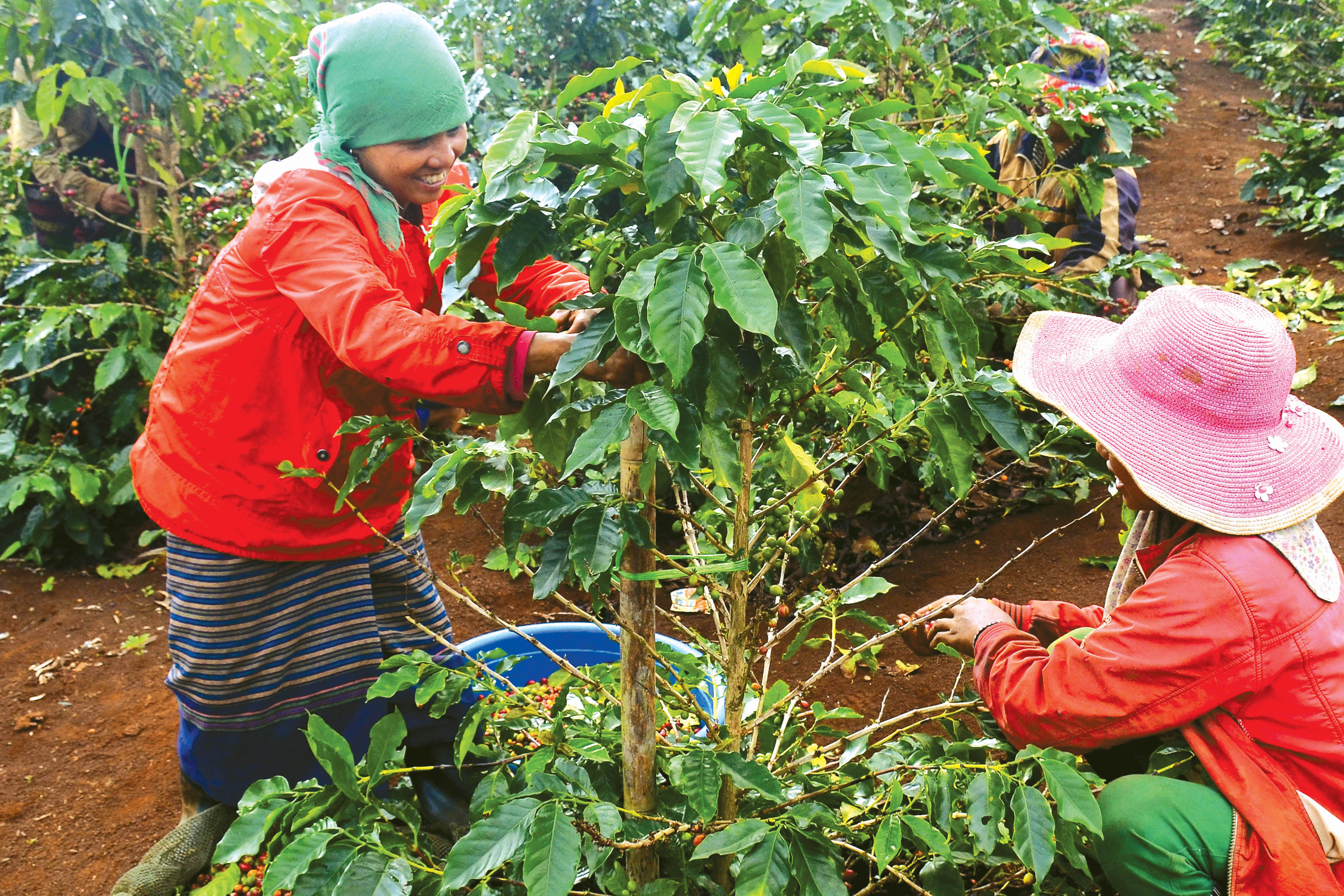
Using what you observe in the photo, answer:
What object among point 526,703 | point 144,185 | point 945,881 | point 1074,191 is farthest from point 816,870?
point 144,185

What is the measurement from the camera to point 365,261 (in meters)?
1.60

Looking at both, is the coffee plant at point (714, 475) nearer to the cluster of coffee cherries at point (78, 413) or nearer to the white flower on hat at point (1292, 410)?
the white flower on hat at point (1292, 410)

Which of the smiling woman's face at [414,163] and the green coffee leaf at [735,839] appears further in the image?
the smiling woman's face at [414,163]

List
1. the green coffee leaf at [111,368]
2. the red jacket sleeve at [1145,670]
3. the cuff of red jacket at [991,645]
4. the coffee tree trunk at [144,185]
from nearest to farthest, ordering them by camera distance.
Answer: the red jacket sleeve at [1145,670] < the cuff of red jacket at [991,645] < the green coffee leaf at [111,368] < the coffee tree trunk at [144,185]

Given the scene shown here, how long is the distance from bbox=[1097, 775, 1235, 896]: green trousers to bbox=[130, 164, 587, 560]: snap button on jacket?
4.18 ft

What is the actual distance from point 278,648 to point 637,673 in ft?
3.18

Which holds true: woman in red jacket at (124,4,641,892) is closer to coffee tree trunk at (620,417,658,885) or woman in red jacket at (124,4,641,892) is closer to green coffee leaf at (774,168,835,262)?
coffee tree trunk at (620,417,658,885)

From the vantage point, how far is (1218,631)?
1.42 metres

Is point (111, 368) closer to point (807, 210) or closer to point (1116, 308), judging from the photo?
point (807, 210)

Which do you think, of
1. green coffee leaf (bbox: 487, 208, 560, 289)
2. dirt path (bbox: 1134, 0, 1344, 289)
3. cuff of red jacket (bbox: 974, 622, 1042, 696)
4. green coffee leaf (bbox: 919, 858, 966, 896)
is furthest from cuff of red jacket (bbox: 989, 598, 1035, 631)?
dirt path (bbox: 1134, 0, 1344, 289)

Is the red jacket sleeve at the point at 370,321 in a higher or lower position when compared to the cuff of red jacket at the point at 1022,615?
higher

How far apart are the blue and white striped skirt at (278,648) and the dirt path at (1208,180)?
5.25 metres

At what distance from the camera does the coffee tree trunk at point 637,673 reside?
1.38m

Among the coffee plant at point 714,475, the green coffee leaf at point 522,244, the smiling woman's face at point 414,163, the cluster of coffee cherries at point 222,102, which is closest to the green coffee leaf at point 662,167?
the coffee plant at point 714,475
